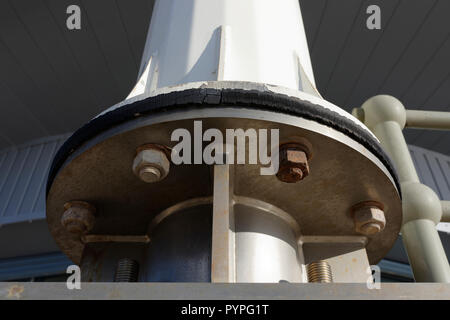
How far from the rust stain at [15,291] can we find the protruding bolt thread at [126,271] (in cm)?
33

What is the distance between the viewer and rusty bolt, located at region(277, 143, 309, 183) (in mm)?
692

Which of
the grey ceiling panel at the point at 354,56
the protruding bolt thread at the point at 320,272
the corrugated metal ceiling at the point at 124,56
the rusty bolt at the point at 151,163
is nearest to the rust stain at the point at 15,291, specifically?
the rusty bolt at the point at 151,163

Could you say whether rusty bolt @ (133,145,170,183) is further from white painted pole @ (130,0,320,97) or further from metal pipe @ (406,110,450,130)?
metal pipe @ (406,110,450,130)

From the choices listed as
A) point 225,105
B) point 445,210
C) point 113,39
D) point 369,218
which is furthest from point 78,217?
point 113,39

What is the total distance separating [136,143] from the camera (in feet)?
2.40

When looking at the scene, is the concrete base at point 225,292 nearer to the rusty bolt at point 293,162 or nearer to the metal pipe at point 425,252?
the rusty bolt at point 293,162

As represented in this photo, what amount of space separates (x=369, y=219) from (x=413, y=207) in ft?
0.87

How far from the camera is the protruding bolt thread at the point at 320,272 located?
A: 79 centimetres

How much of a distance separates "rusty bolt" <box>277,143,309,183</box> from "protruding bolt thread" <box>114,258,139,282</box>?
0.31m

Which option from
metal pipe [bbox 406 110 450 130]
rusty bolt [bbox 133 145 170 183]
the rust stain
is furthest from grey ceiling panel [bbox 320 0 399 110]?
the rust stain

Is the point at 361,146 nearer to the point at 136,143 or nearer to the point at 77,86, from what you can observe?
the point at 136,143

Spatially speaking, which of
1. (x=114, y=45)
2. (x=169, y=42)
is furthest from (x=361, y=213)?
(x=114, y=45)

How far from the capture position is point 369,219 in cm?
80

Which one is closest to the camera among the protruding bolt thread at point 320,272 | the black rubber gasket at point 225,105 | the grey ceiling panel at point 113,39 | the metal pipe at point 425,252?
the black rubber gasket at point 225,105
